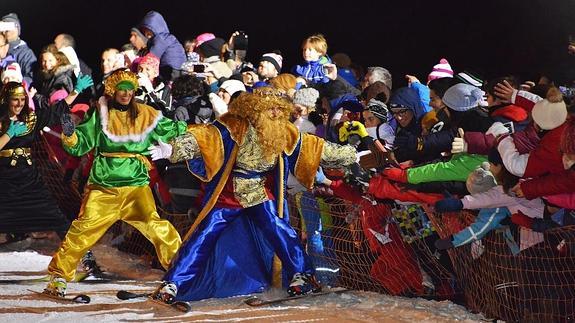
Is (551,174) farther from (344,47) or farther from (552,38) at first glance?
(344,47)

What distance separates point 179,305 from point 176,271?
27 cm

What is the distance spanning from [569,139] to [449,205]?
3.10ft

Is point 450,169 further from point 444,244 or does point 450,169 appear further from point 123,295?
point 123,295

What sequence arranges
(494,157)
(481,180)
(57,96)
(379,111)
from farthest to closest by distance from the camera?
(57,96) → (379,111) → (481,180) → (494,157)

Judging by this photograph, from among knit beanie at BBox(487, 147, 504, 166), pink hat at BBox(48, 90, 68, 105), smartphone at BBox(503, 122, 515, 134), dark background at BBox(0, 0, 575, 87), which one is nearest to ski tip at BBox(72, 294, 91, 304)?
knit beanie at BBox(487, 147, 504, 166)

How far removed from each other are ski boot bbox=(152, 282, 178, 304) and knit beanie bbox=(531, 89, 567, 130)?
262 cm

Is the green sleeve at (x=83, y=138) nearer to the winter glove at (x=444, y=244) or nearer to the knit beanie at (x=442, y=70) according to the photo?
the winter glove at (x=444, y=244)

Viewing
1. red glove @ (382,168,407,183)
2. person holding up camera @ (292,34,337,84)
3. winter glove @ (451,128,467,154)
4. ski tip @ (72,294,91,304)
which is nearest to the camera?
winter glove @ (451,128,467,154)

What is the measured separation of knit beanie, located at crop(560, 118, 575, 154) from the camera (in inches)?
230

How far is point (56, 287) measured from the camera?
7516 millimetres

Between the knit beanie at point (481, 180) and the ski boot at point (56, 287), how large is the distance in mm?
2940

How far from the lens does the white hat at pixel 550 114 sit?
6074 mm

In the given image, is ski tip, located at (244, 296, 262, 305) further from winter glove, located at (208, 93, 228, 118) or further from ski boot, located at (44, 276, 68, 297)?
winter glove, located at (208, 93, 228, 118)

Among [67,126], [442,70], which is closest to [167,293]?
[67,126]
